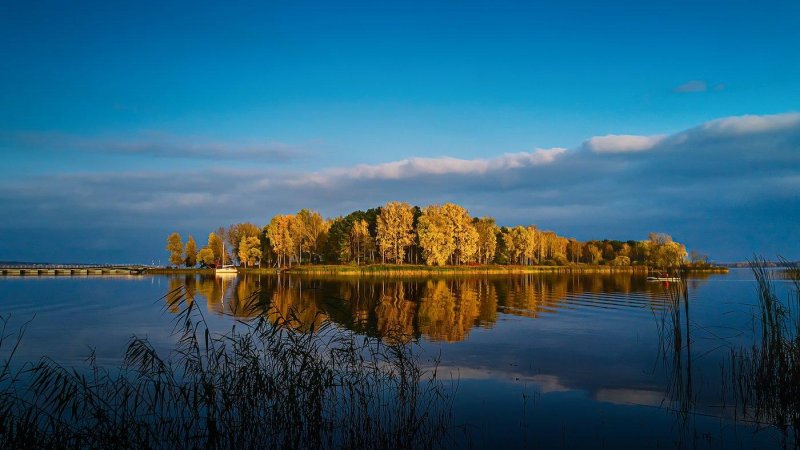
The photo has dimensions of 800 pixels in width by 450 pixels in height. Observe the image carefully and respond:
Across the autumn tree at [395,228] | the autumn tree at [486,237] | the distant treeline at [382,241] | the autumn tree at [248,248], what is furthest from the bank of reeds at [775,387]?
the autumn tree at [248,248]

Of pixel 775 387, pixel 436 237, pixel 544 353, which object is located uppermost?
pixel 436 237

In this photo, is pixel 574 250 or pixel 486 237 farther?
pixel 574 250

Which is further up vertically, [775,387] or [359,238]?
[359,238]

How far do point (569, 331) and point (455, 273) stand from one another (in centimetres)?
7494

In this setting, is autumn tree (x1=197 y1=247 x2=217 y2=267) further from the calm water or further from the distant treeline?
the calm water

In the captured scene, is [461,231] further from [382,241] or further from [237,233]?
[237,233]

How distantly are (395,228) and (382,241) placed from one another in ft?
13.4

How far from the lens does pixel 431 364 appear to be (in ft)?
64.2

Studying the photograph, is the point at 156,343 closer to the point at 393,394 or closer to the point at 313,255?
the point at 393,394

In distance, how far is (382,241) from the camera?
11056 cm

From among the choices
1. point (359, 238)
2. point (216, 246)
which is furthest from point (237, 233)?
point (359, 238)

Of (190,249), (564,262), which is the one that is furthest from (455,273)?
(190,249)

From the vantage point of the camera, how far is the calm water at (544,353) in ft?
40.8

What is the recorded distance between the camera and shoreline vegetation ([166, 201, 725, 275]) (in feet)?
357
